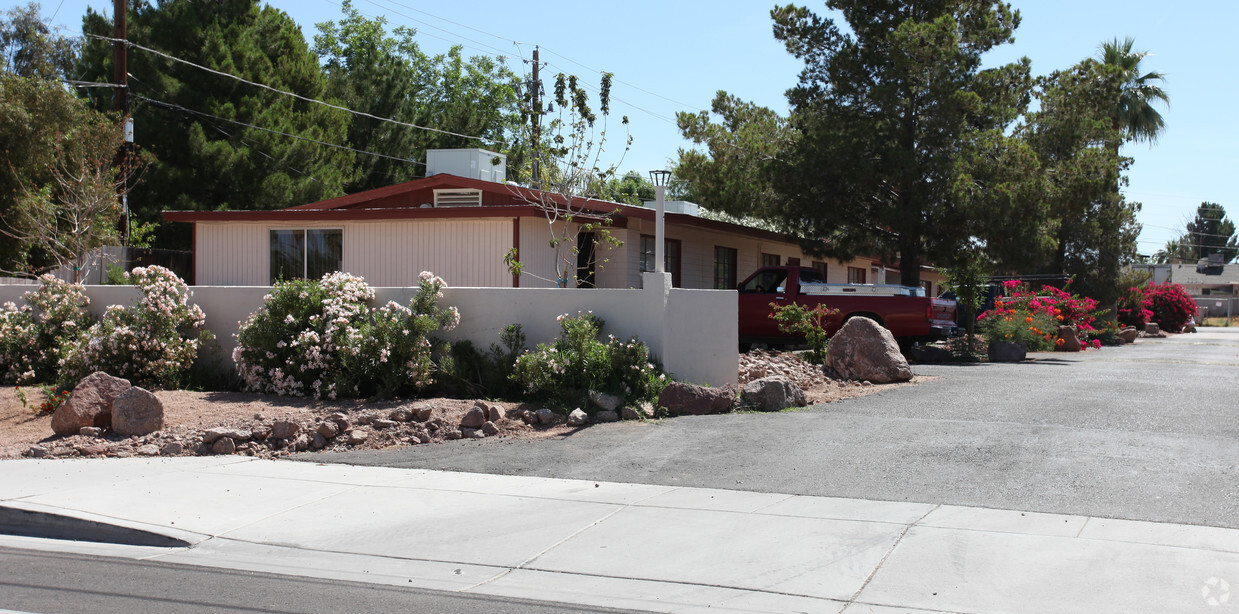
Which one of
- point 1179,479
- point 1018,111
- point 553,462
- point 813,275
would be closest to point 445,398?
point 553,462

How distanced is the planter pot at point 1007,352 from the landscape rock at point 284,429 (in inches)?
700

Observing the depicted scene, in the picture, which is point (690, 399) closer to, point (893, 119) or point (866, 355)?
point (866, 355)

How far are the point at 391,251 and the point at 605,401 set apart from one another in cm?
966

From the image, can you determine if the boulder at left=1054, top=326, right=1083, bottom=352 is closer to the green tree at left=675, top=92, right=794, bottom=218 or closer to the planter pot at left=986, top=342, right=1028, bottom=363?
the planter pot at left=986, top=342, right=1028, bottom=363

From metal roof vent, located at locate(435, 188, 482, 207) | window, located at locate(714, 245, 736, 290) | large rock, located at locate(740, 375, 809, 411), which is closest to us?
large rock, located at locate(740, 375, 809, 411)

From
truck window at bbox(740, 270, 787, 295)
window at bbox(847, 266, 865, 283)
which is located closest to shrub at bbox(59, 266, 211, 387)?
truck window at bbox(740, 270, 787, 295)

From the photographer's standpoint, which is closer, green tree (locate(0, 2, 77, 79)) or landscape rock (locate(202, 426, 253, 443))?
landscape rock (locate(202, 426, 253, 443))

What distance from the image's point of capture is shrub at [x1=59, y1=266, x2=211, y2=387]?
13852 mm

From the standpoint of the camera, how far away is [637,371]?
508 inches

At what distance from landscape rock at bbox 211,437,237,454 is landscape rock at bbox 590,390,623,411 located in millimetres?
4187

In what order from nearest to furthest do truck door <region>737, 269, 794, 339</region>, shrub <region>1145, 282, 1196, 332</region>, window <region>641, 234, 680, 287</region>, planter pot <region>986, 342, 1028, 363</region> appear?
truck door <region>737, 269, 794, 339</region> < window <region>641, 234, 680, 287</region> < planter pot <region>986, 342, 1028, 363</region> < shrub <region>1145, 282, 1196, 332</region>

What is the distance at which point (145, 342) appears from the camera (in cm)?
1384

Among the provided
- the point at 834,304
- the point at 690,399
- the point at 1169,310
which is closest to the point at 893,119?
the point at 834,304

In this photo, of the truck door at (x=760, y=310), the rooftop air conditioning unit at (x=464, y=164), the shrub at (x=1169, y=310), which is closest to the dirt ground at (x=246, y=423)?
the truck door at (x=760, y=310)
